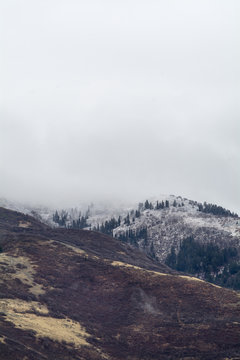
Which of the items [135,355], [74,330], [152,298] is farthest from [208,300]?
[74,330]

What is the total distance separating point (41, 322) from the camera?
Result: 60000mm

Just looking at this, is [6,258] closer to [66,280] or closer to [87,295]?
[66,280]

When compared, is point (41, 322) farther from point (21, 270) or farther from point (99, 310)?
point (21, 270)

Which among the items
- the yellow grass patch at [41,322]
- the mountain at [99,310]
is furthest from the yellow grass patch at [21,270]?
the yellow grass patch at [41,322]

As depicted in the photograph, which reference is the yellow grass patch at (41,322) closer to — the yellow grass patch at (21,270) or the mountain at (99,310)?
the mountain at (99,310)

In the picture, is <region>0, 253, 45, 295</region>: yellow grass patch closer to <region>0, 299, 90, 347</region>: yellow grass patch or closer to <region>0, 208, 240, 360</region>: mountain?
<region>0, 208, 240, 360</region>: mountain

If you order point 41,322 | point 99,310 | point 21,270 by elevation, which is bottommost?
point 41,322

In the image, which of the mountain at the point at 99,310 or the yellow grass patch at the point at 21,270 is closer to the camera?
the mountain at the point at 99,310

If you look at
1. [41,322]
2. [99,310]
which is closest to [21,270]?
[99,310]

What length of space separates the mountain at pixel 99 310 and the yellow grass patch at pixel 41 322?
0.19 meters

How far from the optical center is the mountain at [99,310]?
183 ft

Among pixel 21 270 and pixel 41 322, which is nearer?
pixel 41 322

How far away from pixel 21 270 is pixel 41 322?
25.8 m

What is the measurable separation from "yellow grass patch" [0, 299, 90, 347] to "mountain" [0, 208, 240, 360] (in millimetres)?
189
